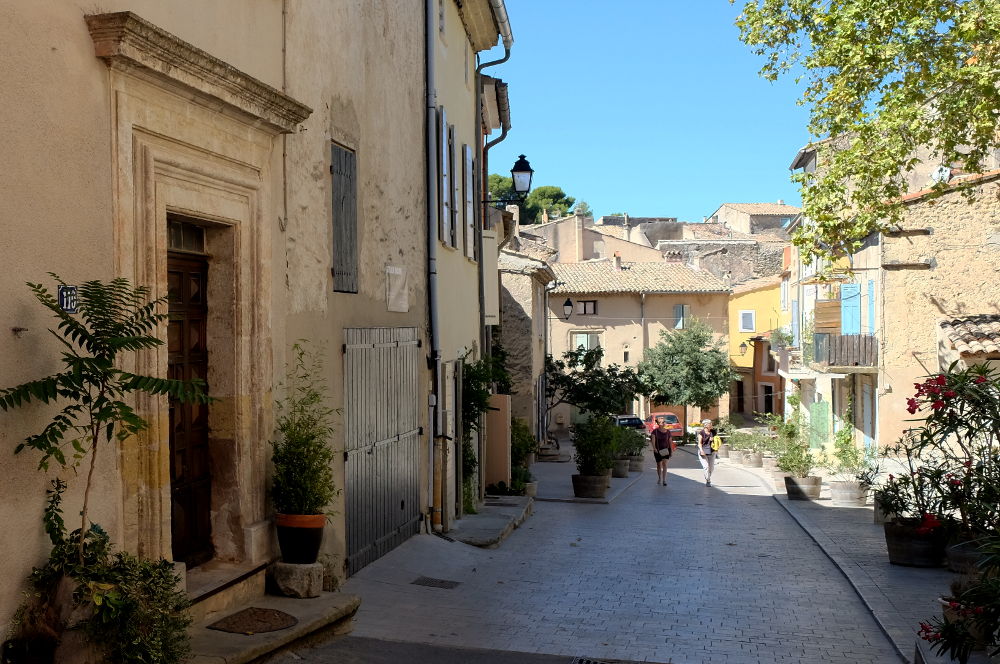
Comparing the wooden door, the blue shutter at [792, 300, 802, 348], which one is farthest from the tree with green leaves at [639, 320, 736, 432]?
the wooden door

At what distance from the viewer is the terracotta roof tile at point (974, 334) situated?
17188 millimetres

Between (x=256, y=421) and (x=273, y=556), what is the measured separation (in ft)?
3.39

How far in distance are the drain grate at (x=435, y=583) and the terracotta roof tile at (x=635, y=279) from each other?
133ft

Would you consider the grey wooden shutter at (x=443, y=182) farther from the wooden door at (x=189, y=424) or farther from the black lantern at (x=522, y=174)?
the wooden door at (x=189, y=424)

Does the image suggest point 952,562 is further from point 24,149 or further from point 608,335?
point 608,335

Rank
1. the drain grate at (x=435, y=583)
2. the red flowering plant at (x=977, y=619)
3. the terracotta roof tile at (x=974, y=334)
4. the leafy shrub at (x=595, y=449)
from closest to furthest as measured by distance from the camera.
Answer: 1. the red flowering plant at (x=977, y=619)
2. the drain grate at (x=435, y=583)
3. the terracotta roof tile at (x=974, y=334)
4. the leafy shrub at (x=595, y=449)

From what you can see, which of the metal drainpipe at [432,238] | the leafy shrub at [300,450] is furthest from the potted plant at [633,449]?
the leafy shrub at [300,450]

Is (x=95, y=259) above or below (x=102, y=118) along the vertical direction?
below

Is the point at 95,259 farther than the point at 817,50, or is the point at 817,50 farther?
the point at 817,50

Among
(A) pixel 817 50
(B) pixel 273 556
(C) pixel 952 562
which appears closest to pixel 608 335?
(A) pixel 817 50

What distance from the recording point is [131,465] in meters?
5.87

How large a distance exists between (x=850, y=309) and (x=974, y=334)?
9.40m

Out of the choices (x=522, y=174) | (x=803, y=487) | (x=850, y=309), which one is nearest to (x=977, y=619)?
(x=522, y=174)

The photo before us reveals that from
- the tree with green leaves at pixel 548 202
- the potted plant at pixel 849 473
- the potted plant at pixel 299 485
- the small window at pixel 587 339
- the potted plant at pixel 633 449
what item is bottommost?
the potted plant at pixel 633 449
